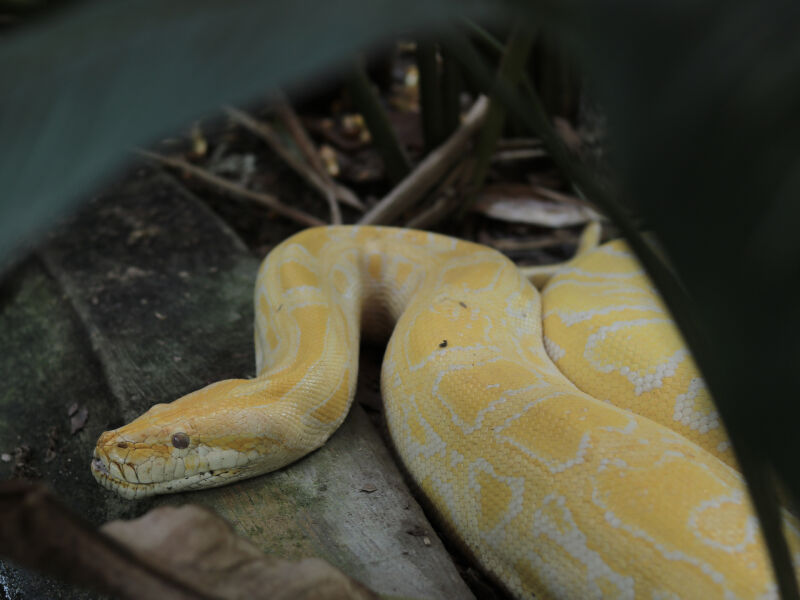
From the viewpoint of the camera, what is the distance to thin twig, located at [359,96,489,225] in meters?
3.90

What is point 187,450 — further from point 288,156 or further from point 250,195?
point 288,156

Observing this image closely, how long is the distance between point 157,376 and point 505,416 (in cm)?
148

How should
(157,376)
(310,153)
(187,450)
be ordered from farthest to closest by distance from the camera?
1. (310,153)
2. (157,376)
3. (187,450)

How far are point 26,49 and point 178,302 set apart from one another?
9.14 ft

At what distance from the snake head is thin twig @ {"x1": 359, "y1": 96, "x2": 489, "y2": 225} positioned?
1.79 metres

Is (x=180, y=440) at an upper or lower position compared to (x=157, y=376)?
upper

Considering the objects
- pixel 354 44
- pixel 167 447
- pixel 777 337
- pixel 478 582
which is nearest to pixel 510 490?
pixel 478 582

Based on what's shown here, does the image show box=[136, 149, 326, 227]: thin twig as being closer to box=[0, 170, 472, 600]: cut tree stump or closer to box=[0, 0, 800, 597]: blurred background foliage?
box=[0, 170, 472, 600]: cut tree stump

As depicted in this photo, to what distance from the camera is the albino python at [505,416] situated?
5.67 feet

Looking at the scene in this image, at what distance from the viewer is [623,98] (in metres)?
0.55

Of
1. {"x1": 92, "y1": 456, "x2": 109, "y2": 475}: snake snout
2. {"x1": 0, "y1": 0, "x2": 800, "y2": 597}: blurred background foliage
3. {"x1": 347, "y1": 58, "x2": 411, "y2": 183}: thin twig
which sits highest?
{"x1": 0, "y1": 0, "x2": 800, "y2": 597}: blurred background foliage

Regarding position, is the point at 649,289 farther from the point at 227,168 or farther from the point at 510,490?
the point at 227,168

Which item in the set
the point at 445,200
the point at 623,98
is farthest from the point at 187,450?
the point at 445,200

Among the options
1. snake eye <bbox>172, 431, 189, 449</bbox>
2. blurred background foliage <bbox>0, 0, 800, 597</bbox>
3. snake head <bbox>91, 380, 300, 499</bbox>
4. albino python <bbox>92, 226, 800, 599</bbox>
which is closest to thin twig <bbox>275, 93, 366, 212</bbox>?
albino python <bbox>92, 226, 800, 599</bbox>
